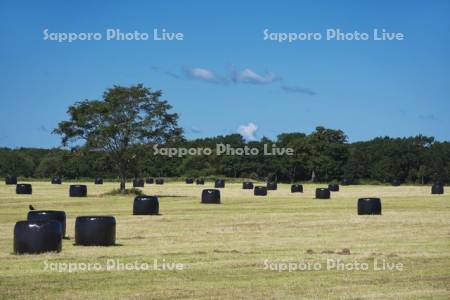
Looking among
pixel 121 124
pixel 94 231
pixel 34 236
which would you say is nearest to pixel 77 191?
pixel 121 124

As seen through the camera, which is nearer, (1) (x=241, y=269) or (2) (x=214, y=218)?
(1) (x=241, y=269)

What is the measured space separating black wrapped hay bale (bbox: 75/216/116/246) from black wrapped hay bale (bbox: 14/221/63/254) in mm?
2081

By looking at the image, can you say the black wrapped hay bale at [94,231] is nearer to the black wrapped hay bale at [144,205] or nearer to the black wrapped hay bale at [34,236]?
the black wrapped hay bale at [34,236]

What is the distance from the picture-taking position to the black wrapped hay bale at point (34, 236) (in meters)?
18.6

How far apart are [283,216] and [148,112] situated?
26.0 metres

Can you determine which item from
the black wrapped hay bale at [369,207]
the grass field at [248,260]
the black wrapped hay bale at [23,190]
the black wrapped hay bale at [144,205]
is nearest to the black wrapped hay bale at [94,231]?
the grass field at [248,260]

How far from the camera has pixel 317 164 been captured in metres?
142

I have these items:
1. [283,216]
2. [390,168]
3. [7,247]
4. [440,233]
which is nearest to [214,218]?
[283,216]

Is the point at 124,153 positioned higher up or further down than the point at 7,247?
higher up

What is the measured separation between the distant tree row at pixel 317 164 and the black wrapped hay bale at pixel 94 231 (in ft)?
326

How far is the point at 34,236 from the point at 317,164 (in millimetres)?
124441

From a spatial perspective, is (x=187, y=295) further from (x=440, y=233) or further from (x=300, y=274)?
(x=440, y=233)

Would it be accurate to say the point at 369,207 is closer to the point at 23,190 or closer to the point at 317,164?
the point at 23,190

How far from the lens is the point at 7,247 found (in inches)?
804
